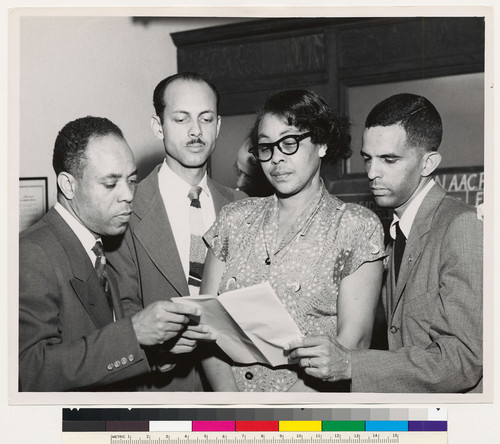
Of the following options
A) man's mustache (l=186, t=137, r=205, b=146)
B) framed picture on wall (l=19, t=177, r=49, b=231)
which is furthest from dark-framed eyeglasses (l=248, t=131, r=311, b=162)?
framed picture on wall (l=19, t=177, r=49, b=231)

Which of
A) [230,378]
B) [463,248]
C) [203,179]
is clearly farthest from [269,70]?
[230,378]

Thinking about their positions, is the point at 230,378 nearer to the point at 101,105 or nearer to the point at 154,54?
the point at 101,105

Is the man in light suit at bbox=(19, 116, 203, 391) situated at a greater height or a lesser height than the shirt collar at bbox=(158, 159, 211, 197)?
lesser

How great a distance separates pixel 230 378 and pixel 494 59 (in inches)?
53.3

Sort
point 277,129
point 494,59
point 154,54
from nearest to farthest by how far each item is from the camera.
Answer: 1. point 277,129
2. point 494,59
3. point 154,54

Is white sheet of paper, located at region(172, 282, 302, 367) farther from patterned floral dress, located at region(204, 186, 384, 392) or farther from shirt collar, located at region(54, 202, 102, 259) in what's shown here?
shirt collar, located at region(54, 202, 102, 259)

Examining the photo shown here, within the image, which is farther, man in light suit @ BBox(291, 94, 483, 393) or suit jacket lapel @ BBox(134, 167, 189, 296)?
suit jacket lapel @ BBox(134, 167, 189, 296)

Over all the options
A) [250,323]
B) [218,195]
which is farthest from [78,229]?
[250,323]

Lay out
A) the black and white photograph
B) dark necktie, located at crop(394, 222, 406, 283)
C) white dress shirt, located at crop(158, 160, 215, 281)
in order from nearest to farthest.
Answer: the black and white photograph → dark necktie, located at crop(394, 222, 406, 283) → white dress shirt, located at crop(158, 160, 215, 281)

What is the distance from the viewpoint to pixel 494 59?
78.8 inches

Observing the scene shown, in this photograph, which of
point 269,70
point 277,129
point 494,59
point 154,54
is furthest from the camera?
point 269,70

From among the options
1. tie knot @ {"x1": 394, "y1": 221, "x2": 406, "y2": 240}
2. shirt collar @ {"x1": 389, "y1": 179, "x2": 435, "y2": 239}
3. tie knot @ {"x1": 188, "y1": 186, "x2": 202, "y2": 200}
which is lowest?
tie knot @ {"x1": 394, "y1": 221, "x2": 406, "y2": 240}

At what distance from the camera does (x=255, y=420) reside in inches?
76.7

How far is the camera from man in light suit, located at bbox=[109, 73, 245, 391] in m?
1.97
